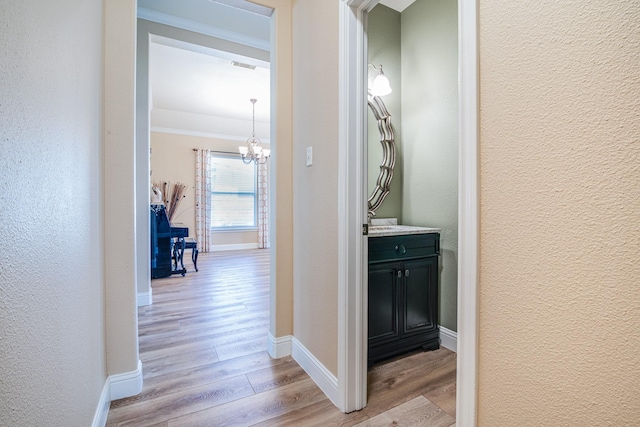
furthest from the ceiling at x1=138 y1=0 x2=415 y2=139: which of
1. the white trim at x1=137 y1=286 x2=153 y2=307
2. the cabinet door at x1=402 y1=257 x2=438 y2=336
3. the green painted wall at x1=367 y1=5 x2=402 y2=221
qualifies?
the white trim at x1=137 y1=286 x2=153 y2=307

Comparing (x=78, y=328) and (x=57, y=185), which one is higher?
(x=57, y=185)

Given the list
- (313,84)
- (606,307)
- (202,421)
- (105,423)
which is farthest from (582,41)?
(105,423)

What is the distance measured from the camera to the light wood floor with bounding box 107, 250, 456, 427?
145cm

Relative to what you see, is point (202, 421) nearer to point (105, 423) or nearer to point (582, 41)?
point (105, 423)

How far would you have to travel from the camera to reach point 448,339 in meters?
2.25

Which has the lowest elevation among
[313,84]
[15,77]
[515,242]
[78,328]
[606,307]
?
[78,328]

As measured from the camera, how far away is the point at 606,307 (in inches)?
24.2

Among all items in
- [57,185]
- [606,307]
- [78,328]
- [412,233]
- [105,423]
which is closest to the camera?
[606,307]

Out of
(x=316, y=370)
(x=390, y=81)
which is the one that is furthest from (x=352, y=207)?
(x=390, y=81)

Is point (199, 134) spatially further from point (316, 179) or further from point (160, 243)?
point (316, 179)

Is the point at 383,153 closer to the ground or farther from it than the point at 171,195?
farther from it

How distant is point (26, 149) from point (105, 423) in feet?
4.53

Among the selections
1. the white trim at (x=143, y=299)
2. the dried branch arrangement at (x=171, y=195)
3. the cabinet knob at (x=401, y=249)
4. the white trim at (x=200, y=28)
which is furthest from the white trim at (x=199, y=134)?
the cabinet knob at (x=401, y=249)

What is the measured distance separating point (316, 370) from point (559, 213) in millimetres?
1533
